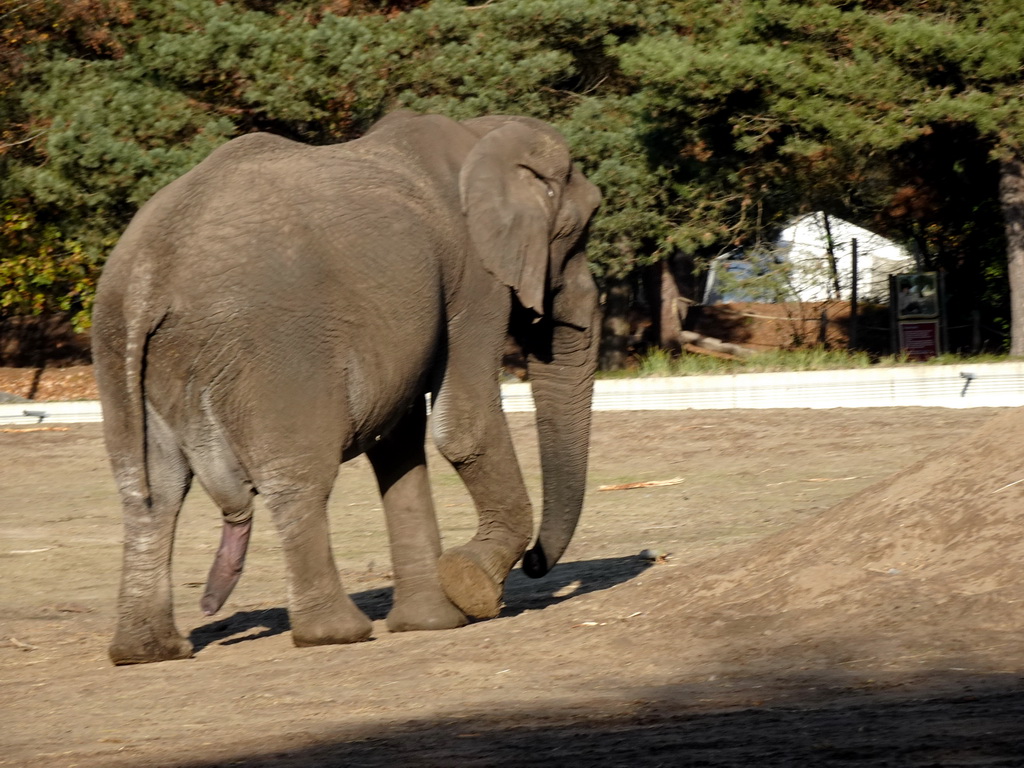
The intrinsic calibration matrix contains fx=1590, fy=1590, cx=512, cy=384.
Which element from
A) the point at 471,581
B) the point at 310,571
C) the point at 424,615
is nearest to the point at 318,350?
the point at 310,571

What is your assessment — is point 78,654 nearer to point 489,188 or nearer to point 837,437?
point 489,188

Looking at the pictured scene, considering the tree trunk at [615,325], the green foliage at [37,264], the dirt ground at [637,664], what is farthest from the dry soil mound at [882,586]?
the tree trunk at [615,325]

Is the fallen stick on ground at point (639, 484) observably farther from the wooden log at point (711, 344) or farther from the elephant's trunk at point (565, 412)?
the wooden log at point (711, 344)

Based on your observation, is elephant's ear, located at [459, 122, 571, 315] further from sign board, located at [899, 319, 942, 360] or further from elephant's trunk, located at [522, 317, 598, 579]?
sign board, located at [899, 319, 942, 360]

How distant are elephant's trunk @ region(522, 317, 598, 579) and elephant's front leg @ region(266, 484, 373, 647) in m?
1.69

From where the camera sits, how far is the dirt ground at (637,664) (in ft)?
15.7

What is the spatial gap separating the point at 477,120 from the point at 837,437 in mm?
9296

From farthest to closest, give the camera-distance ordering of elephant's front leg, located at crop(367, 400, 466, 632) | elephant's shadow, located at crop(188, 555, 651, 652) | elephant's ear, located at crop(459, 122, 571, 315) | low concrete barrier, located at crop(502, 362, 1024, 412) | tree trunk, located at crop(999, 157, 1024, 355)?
tree trunk, located at crop(999, 157, 1024, 355) < low concrete barrier, located at crop(502, 362, 1024, 412) < elephant's shadow, located at crop(188, 555, 651, 652) < elephant's front leg, located at crop(367, 400, 466, 632) < elephant's ear, located at crop(459, 122, 571, 315)

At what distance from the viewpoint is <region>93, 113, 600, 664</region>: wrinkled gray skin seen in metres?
7.12

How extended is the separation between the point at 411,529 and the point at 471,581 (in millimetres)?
611

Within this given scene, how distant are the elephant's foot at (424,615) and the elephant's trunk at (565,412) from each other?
0.72 metres

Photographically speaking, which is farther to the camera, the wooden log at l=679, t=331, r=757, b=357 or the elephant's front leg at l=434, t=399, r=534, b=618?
the wooden log at l=679, t=331, r=757, b=357

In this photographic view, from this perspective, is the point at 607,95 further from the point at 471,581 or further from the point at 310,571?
the point at 310,571

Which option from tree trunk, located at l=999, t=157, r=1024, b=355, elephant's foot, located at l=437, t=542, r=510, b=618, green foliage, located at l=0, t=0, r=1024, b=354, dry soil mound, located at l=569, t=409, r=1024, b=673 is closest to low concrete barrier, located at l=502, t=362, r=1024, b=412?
tree trunk, located at l=999, t=157, r=1024, b=355
